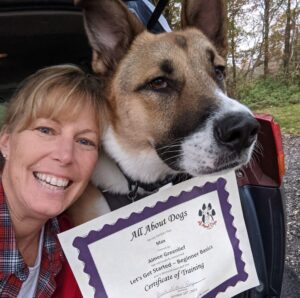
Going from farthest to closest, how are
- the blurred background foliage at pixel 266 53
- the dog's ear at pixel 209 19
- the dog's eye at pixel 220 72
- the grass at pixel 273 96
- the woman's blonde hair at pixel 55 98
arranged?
the blurred background foliage at pixel 266 53
the grass at pixel 273 96
the dog's ear at pixel 209 19
the dog's eye at pixel 220 72
the woman's blonde hair at pixel 55 98

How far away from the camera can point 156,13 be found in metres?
2.34

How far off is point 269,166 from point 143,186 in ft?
2.09

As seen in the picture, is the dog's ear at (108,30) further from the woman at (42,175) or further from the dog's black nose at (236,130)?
the dog's black nose at (236,130)


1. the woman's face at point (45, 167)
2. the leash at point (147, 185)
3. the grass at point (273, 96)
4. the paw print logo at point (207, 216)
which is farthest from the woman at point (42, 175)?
the grass at point (273, 96)

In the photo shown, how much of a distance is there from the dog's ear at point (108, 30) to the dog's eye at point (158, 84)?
292mm

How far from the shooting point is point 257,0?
14.3 meters

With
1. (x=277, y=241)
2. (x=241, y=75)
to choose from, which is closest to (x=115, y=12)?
(x=277, y=241)

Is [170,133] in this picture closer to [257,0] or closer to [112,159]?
[112,159]

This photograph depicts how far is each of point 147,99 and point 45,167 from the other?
2.20 feet

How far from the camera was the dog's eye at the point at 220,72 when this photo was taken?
7.26 feet

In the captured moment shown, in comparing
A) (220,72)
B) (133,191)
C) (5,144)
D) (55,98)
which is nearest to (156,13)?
(220,72)

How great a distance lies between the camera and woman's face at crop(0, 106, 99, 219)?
1.63 m

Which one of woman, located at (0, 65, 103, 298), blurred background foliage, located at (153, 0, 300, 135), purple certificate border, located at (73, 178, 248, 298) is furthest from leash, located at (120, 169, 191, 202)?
blurred background foliage, located at (153, 0, 300, 135)

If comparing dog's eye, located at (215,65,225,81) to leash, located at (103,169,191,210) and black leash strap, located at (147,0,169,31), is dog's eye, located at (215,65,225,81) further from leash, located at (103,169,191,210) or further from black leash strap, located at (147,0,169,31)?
leash, located at (103,169,191,210)
